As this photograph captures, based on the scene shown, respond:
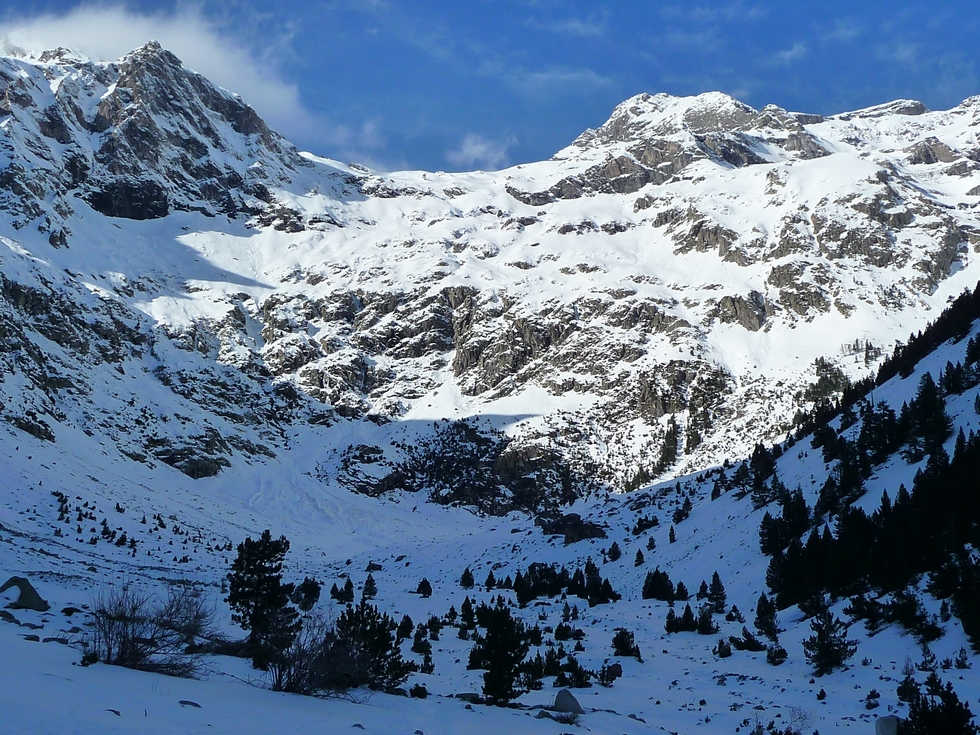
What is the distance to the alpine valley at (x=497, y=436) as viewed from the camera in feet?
63.5

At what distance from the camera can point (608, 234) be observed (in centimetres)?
18888

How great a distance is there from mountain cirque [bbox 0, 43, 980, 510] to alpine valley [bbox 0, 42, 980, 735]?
2.61 ft

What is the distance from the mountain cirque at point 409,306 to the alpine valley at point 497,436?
80cm

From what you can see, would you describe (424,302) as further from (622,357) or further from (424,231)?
(622,357)

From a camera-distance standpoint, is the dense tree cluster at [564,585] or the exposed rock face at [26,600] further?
the dense tree cluster at [564,585]

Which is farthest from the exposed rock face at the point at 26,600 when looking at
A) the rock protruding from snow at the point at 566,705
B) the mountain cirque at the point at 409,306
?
the mountain cirque at the point at 409,306

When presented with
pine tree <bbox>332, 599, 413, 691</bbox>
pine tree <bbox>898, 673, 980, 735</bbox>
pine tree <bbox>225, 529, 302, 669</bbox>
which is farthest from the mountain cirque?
pine tree <bbox>898, 673, 980, 735</bbox>

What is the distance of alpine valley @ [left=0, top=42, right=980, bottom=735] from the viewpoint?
63.5 feet

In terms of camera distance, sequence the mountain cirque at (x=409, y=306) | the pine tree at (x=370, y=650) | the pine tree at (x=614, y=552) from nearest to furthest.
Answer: the pine tree at (x=370, y=650) < the pine tree at (x=614, y=552) < the mountain cirque at (x=409, y=306)

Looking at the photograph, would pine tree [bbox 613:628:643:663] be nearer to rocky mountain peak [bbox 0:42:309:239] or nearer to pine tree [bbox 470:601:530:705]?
pine tree [bbox 470:601:530:705]

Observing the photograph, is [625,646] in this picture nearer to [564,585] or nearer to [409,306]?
[564,585]

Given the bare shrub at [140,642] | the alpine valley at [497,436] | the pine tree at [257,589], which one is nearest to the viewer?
the bare shrub at [140,642]

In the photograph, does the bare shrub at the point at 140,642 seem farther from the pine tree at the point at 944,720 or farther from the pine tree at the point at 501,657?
the pine tree at the point at 944,720

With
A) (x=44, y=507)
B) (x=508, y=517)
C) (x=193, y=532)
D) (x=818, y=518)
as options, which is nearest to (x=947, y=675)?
(x=818, y=518)
